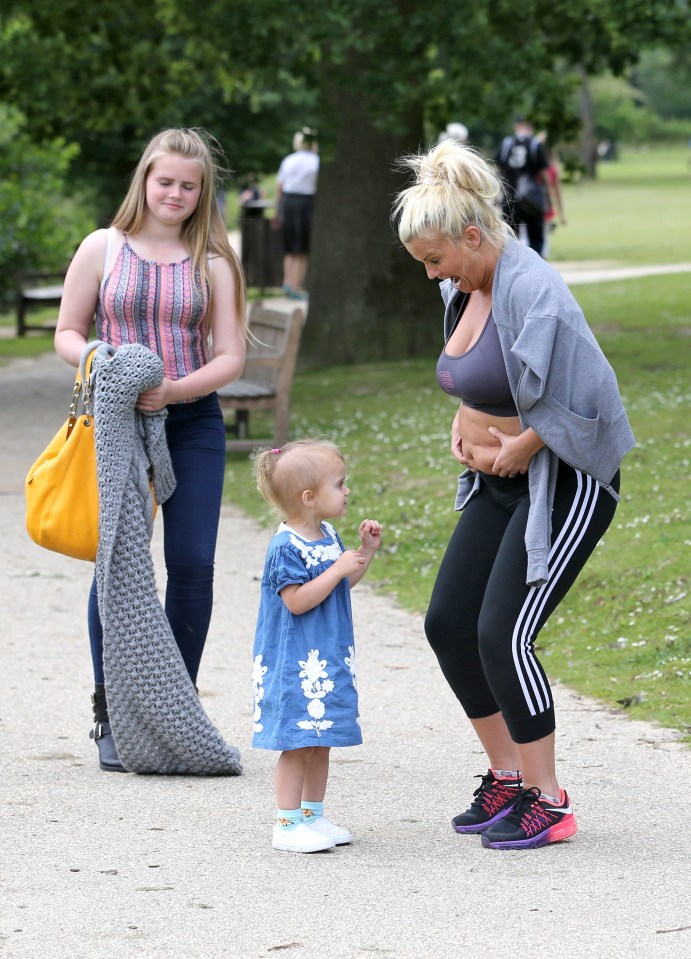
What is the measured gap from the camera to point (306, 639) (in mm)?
4148

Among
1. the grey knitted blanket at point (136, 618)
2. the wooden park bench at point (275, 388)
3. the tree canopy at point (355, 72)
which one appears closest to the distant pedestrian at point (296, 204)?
the tree canopy at point (355, 72)

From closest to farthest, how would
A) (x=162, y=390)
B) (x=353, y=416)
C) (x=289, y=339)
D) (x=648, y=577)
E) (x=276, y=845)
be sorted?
(x=276, y=845)
(x=162, y=390)
(x=648, y=577)
(x=289, y=339)
(x=353, y=416)

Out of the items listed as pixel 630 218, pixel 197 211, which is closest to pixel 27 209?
pixel 197 211

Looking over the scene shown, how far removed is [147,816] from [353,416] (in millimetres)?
8012

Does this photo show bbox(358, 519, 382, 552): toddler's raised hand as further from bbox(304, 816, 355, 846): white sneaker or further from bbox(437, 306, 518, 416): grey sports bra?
bbox(304, 816, 355, 846): white sneaker

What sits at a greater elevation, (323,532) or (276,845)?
(323,532)

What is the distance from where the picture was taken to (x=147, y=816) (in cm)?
449

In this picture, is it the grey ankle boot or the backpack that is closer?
the grey ankle boot

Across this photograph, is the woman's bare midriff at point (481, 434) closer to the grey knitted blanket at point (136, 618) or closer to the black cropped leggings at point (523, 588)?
the black cropped leggings at point (523, 588)

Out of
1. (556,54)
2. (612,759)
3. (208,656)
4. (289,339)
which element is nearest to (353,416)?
(289,339)

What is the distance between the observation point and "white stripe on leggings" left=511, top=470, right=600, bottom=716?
13.4ft

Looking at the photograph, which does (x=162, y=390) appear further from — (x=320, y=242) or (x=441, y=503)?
(x=320, y=242)

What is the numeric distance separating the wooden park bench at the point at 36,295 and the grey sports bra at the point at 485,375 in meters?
15.8

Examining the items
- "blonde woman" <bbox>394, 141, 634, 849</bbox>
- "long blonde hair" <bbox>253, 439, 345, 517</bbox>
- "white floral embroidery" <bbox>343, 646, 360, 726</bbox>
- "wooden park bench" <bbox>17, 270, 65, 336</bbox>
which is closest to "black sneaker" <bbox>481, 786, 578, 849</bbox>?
"blonde woman" <bbox>394, 141, 634, 849</bbox>
